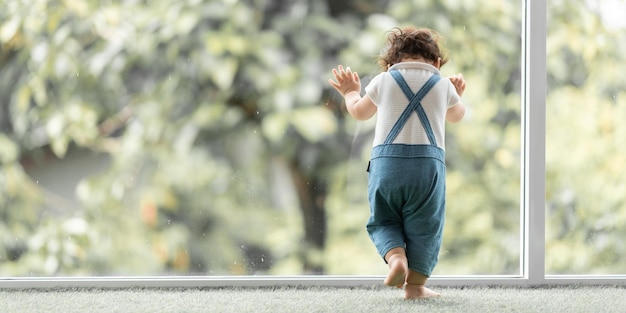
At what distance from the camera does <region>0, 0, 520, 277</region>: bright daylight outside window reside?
195 cm

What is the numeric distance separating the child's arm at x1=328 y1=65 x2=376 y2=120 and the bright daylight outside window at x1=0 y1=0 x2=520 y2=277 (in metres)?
0.20

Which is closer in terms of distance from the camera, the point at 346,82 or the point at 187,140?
the point at 346,82

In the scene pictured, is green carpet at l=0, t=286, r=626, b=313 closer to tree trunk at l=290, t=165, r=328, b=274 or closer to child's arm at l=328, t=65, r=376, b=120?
tree trunk at l=290, t=165, r=328, b=274

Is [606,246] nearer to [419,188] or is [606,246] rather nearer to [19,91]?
[419,188]

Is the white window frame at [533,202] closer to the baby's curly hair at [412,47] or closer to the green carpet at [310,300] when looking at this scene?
the green carpet at [310,300]

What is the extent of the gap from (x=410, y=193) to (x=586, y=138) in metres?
0.68

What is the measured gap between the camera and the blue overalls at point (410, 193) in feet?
5.33

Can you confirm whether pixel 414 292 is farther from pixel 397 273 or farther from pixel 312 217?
pixel 312 217

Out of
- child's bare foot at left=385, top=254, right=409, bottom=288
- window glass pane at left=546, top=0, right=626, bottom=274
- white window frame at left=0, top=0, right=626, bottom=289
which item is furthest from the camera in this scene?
window glass pane at left=546, top=0, right=626, bottom=274

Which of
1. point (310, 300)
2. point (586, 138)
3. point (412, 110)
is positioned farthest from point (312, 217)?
point (586, 138)

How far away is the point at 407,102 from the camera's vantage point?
1.64 meters

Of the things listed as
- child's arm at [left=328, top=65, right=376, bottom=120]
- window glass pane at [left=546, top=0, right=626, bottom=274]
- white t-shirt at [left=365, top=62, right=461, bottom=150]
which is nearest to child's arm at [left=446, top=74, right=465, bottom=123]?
white t-shirt at [left=365, top=62, right=461, bottom=150]

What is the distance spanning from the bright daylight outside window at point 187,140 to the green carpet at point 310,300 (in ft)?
0.49

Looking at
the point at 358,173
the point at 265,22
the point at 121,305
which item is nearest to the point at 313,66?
the point at 265,22
